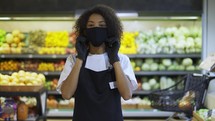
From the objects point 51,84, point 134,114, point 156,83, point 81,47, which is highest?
point 81,47

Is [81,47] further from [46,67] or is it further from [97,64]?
[46,67]

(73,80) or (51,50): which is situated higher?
(73,80)

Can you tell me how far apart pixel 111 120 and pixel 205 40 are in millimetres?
4911

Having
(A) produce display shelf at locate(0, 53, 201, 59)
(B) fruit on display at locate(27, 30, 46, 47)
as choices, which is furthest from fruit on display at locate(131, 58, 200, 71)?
(B) fruit on display at locate(27, 30, 46, 47)

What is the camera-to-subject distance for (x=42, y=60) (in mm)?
7301

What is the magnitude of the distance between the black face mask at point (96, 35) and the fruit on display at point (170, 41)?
4.86 meters

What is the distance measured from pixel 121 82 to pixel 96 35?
12.2 inches

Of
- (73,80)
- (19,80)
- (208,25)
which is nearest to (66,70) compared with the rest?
(73,80)

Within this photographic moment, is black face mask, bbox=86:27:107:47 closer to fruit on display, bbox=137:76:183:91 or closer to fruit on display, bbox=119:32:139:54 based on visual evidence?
fruit on display, bbox=119:32:139:54

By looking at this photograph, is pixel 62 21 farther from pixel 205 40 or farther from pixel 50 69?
pixel 205 40

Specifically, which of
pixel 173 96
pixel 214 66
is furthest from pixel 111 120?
pixel 173 96

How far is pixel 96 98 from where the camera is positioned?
6.56 ft

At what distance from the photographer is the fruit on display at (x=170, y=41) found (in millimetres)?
6867

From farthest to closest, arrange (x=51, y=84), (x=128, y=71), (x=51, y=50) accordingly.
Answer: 1. (x=51, y=84)
2. (x=51, y=50)
3. (x=128, y=71)
